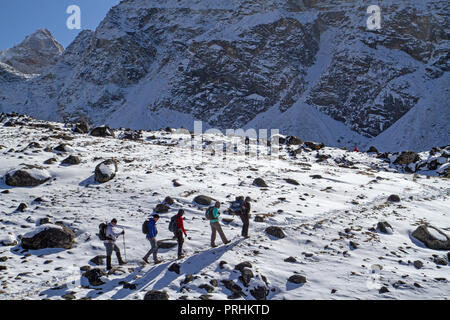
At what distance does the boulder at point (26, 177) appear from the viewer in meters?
14.5

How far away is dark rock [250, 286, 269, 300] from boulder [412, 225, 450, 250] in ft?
26.3

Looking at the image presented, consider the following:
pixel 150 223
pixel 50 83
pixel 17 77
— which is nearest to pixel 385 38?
pixel 150 223

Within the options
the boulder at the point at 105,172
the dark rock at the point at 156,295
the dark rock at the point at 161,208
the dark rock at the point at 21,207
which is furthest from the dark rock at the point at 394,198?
the dark rock at the point at 21,207

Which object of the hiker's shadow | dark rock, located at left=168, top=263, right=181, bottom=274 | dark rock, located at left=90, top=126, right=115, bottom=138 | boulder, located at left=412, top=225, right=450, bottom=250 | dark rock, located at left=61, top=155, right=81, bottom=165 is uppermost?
dark rock, located at left=90, top=126, right=115, bottom=138

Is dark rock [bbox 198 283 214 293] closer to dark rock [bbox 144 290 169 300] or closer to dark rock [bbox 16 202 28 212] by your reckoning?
dark rock [bbox 144 290 169 300]

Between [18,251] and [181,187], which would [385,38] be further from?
[18,251]

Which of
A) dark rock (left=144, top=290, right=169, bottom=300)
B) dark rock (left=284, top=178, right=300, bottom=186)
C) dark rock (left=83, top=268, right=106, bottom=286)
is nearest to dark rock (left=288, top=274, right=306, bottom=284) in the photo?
dark rock (left=144, top=290, right=169, bottom=300)

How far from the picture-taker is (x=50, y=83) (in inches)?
4742

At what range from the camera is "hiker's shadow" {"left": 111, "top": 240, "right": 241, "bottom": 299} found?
779 centimetres

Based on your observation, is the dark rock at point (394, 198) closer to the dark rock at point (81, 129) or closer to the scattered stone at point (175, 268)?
the scattered stone at point (175, 268)

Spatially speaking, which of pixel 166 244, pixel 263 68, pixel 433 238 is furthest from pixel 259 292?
pixel 263 68

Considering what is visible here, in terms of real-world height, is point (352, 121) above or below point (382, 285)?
above

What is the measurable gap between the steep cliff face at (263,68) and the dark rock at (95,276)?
214 feet

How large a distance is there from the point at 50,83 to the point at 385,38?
132 metres
